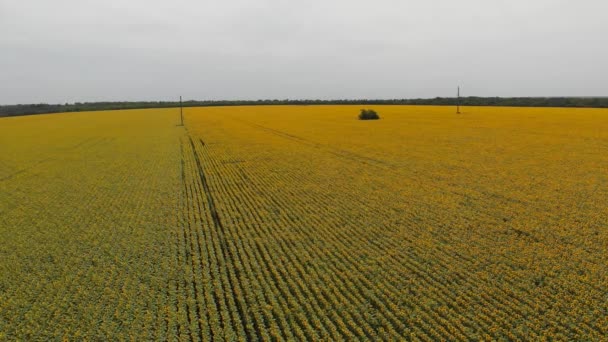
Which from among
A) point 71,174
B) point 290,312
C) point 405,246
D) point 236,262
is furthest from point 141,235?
point 71,174

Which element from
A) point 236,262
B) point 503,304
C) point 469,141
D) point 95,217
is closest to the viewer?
point 503,304

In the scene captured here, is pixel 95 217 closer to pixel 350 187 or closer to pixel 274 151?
pixel 350 187

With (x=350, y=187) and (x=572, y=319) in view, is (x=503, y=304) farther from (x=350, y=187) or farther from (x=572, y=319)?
(x=350, y=187)

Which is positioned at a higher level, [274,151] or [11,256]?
[274,151]

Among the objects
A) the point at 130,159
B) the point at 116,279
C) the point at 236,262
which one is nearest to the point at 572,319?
the point at 236,262

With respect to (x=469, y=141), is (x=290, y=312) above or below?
below

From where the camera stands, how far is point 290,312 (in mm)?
5445

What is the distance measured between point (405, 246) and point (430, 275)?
129 centimetres

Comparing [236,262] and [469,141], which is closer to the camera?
[236,262]

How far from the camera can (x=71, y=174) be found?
16.3 m

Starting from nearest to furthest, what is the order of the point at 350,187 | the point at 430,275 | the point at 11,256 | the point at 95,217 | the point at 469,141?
the point at 430,275
the point at 11,256
the point at 95,217
the point at 350,187
the point at 469,141

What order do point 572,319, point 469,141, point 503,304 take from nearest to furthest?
point 572,319 → point 503,304 → point 469,141

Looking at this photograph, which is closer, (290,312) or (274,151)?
(290,312)

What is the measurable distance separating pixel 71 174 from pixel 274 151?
10779 millimetres
